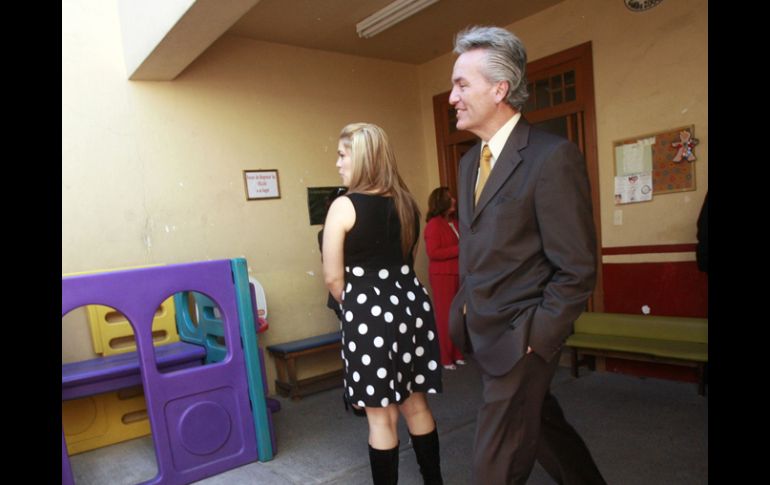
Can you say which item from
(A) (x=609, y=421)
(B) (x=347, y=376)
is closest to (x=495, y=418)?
(B) (x=347, y=376)

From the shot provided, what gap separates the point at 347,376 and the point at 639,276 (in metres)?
2.96

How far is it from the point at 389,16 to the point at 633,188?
242cm

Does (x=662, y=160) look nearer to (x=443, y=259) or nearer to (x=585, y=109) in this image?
(x=585, y=109)

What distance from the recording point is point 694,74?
3688 mm

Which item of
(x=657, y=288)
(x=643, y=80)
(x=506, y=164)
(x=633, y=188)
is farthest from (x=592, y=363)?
(x=506, y=164)

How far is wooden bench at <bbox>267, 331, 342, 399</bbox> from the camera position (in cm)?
425

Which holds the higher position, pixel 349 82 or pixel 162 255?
pixel 349 82

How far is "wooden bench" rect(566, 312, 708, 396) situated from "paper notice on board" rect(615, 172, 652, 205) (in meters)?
0.94

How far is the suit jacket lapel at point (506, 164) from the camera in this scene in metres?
1.59

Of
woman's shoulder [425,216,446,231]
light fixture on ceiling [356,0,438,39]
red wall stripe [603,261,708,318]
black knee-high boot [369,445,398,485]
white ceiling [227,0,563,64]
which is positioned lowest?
black knee-high boot [369,445,398,485]

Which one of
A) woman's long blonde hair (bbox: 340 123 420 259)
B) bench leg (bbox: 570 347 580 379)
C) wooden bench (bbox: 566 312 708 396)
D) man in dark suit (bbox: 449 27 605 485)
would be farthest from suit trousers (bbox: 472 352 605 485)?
bench leg (bbox: 570 347 580 379)

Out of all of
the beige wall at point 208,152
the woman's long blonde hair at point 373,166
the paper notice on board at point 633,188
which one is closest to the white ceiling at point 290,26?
the beige wall at point 208,152

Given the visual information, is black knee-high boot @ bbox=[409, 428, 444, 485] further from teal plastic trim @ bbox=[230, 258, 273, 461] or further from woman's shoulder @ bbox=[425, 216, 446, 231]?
woman's shoulder @ bbox=[425, 216, 446, 231]
